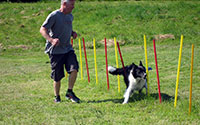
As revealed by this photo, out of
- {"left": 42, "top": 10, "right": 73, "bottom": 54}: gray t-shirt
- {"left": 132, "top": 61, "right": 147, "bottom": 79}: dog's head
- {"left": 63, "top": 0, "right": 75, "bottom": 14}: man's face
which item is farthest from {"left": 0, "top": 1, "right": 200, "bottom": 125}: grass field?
{"left": 63, "top": 0, "right": 75, "bottom": 14}: man's face

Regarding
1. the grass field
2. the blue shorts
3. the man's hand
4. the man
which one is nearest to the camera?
the grass field

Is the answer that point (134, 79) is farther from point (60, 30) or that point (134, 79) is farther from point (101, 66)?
point (101, 66)

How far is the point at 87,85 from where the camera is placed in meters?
7.94

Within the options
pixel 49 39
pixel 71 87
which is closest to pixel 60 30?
pixel 49 39

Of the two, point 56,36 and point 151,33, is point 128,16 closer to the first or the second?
point 151,33

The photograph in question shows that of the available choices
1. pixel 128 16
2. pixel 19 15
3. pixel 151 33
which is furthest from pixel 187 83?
pixel 19 15

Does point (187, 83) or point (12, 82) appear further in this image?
point (12, 82)

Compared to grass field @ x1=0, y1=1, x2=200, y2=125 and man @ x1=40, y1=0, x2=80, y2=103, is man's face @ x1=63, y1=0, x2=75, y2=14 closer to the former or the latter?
man @ x1=40, y1=0, x2=80, y2=103

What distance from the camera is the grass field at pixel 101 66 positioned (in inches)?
206

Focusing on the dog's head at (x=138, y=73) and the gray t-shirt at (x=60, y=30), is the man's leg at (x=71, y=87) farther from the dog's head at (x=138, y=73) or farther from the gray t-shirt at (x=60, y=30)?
the dog's head at (x=138, y=73)

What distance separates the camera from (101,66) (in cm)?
1155

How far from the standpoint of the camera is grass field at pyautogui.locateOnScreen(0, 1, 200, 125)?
17.2 feet

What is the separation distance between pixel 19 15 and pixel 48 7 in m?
2.53

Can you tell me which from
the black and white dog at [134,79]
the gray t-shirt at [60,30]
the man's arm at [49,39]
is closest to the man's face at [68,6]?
the gray t-shirt at [60,30]
